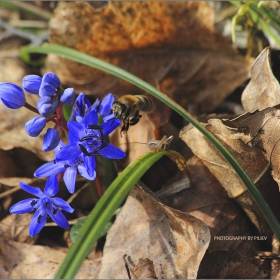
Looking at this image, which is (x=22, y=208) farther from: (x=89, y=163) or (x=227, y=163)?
(x=227, y=163)

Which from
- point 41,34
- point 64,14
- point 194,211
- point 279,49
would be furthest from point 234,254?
point 41,34

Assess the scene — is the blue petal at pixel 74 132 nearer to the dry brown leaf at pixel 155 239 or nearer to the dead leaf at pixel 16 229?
the dry brown leaf at pixel 155 239

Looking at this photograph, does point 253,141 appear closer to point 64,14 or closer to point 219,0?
point 219,0

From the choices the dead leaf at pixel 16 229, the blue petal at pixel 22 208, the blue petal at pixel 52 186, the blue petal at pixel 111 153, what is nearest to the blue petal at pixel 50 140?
the blue petal at pixel 52 186

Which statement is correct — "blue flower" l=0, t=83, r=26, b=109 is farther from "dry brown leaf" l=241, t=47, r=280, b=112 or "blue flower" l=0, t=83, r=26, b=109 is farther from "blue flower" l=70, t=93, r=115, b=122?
"dry brown leaf" l=241, t=47, r=280, b=112

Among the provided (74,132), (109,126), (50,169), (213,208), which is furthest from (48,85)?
(213,208)

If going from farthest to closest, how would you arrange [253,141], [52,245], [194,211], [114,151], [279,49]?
[279,49], [52,245], [194,211], [253,141], [114,151]
